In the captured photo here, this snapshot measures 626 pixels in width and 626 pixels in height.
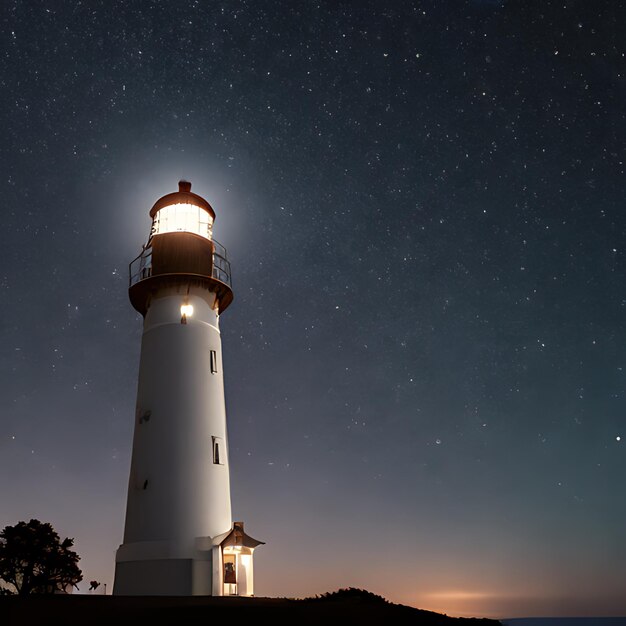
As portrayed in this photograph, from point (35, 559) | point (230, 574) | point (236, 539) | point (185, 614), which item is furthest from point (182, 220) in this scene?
point (185, 614)

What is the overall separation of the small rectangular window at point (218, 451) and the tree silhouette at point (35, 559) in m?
8.40

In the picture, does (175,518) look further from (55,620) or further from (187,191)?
(187,191)

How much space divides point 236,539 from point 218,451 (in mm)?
2660

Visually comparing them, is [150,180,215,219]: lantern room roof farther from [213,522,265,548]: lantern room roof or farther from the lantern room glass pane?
[213,522,265,548]: lantern room roof

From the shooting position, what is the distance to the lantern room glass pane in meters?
20.9

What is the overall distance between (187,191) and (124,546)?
11.9 metres

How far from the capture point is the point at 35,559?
70.0ft

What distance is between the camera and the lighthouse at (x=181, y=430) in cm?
1614

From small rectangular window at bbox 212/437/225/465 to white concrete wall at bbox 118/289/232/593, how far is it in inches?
6.6

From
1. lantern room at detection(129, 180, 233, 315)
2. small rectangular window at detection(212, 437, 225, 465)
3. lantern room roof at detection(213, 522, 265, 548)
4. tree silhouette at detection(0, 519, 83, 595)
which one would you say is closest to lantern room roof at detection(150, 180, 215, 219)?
lantern room at detection(129, 180, 233, 315)

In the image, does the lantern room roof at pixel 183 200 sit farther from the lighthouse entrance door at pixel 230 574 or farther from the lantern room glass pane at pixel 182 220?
the lighthouse entrance door at pixel 230 574

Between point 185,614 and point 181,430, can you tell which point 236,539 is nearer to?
point 181,430

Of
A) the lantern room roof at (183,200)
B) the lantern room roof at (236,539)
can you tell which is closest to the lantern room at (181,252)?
the lantern room roof at (183,200)

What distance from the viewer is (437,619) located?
11133mm
